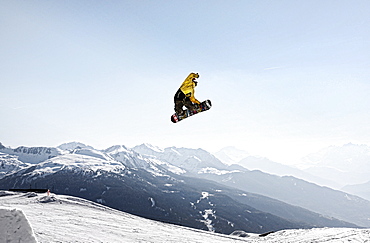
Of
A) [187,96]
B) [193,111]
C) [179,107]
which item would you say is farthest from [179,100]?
[193,111]

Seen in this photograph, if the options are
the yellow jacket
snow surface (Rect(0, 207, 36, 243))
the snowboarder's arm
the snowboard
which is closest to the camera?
snow surface (Rect(0, 207, 36, 243))

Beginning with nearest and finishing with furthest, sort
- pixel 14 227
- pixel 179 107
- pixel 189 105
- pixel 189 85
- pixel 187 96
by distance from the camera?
1. pixel 14 227
2. pixel 189 85
3. pixel 187 96
4. pixel 189 105
5. pixel 179 107

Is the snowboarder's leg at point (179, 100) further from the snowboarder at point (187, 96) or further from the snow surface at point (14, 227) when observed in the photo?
the snow surface at point (14, 227)

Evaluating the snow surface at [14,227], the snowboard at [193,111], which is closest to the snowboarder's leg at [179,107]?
the snowboard at [193,111]

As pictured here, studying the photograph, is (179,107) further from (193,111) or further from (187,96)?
(187,96)

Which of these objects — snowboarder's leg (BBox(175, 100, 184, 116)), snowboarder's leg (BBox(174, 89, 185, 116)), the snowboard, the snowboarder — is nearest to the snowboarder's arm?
the snowboarder

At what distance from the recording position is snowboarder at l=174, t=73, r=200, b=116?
989cm

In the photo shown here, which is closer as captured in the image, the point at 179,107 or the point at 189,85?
the point at 189,85

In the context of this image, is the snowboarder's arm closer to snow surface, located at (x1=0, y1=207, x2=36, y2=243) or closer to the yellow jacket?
the yellow jacket

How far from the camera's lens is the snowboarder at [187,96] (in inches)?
389

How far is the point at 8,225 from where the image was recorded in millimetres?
4156

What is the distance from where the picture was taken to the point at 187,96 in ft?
33.9

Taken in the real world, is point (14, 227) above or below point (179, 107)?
below

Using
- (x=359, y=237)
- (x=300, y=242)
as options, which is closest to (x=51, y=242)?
(x=300, y=242)
